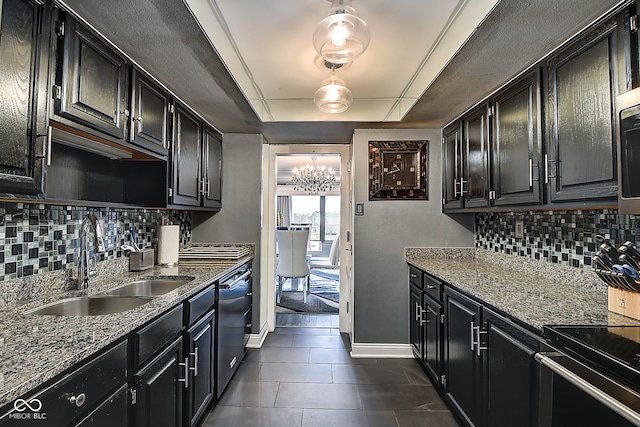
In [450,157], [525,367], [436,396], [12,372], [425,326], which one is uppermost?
[450,157]

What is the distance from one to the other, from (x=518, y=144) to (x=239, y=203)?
245cm

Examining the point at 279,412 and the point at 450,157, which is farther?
the point at 450,157

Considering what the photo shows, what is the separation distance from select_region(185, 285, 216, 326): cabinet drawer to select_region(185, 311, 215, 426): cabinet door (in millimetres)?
48

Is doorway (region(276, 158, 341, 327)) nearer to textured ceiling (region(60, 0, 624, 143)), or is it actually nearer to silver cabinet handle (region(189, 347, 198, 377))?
→ textured ceiling (region(60, 0, 624, 143))

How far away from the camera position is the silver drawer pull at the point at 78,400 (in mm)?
942

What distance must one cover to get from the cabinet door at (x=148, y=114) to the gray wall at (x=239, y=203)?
46.9 inches

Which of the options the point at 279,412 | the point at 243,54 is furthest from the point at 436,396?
the point at 243,54

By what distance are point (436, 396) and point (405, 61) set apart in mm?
2362

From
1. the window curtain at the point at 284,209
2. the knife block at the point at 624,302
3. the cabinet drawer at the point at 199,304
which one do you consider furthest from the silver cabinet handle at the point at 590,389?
the window curtain at the point at 284,209

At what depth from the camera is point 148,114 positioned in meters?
1.96

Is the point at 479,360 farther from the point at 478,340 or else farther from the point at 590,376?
the point at 590,376

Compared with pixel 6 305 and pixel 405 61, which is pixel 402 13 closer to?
pixel 405 61

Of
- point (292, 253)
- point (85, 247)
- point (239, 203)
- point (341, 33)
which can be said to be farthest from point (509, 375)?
point (292, 253)

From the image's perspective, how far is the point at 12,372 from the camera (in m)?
0.82
